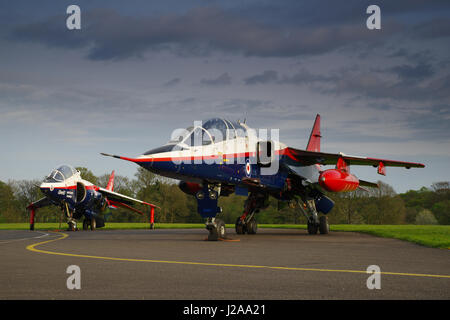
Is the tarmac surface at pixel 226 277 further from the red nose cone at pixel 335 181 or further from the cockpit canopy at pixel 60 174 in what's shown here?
the cockpit canopy at pixel 60 174

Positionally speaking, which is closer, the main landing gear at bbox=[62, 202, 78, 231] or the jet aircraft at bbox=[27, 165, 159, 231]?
the jet aircraft at bbox=[27, 165, 159, 231]

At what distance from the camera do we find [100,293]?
590 cm

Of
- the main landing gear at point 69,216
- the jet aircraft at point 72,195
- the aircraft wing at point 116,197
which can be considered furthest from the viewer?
the aircraft wing at point 116,197

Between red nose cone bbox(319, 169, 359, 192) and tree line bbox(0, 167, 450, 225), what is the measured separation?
51.3m

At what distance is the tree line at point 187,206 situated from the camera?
72812mm

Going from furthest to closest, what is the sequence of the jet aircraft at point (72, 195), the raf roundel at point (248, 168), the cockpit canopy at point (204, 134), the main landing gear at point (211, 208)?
the jet aircraft at point (72, 195)
the raf roundel at point (248, 168)
the main landing gear at point (211, 208)
the cockpit canopy at point (204, 134)

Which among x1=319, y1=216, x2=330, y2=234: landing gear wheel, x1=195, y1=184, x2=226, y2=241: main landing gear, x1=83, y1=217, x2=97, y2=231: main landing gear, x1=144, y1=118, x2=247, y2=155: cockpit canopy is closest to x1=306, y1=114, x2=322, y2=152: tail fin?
x1=319, y1=216, x2=330, y2=234: landing gear wheel

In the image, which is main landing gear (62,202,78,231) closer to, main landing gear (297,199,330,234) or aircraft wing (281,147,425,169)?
main landing gear (297,199,330,234)

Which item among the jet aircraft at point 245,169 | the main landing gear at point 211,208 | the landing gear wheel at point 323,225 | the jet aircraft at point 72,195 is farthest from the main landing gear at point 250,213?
the jet aircraft at point 72,195

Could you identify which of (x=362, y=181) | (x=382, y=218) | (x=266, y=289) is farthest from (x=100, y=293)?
(x=382, y=218)

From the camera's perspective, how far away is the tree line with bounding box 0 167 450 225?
72.8 meters

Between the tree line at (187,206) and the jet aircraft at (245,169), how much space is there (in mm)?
48154

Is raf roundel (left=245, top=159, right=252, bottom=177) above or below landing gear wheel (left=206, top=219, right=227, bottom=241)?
above

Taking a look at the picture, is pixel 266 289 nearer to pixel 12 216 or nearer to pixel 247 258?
pixel 247 258
